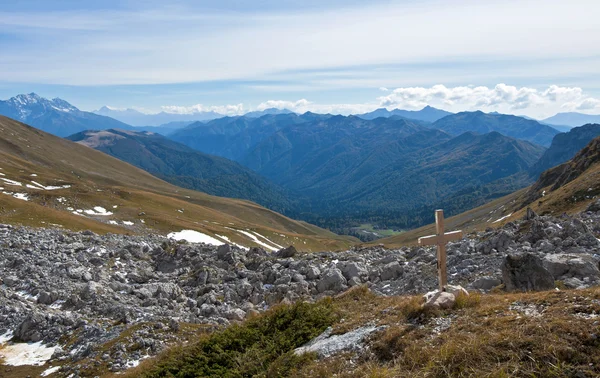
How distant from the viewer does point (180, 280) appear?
35.6 metres

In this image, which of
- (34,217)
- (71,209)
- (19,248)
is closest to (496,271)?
(19,248)

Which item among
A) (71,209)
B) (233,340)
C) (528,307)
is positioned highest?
(528,307)

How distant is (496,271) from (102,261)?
106 feet

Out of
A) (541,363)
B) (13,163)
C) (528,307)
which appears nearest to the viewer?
(541,363)

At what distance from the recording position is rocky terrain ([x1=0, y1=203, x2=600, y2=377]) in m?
21.1

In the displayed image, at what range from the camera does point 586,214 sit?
3900 centimetres

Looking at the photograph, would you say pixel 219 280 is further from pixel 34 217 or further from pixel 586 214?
pixel 34 217

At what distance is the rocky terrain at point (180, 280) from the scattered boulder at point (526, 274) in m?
0.05

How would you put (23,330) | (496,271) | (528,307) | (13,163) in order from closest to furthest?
(528,307) → (23,330) → (496,271) → (13,163)

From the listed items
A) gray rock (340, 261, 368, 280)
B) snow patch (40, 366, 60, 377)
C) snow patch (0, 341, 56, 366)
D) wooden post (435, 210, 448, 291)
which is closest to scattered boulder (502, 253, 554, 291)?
wooden post (435, 210, 448, 291)

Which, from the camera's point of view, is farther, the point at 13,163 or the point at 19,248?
the point at 13,163

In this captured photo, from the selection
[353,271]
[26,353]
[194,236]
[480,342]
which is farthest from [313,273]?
[194,236]

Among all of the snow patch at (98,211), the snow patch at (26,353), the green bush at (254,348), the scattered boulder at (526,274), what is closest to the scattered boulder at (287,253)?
the snow patch at (26,353)

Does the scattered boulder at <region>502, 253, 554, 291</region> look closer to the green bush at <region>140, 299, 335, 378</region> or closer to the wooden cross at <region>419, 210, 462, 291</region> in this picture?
the wooden cross at <region>419, 210, 462, 291</region>
